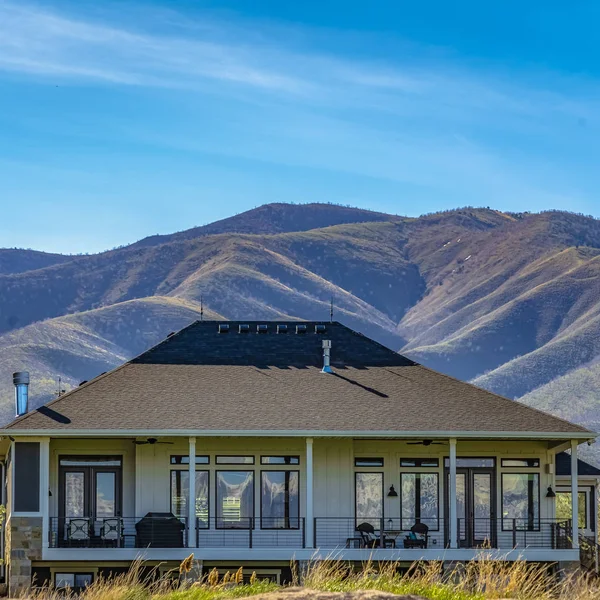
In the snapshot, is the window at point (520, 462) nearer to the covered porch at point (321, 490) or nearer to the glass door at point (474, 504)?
the covered porch at point (321, 490)

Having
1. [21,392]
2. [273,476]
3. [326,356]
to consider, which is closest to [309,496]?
[273,476]

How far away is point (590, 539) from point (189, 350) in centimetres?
1069

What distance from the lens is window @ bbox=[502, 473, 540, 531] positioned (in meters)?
33.8

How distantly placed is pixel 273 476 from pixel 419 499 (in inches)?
132

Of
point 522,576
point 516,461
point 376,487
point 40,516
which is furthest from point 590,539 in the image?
point 522,576

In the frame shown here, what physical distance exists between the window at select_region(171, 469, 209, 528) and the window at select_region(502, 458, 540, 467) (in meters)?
6.82

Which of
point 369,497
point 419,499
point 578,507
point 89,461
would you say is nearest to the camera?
point 89,461

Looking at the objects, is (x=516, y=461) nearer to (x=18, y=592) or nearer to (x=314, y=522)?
(x=314, y=522)

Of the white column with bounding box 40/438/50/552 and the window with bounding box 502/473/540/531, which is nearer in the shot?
the white column with bounding box 40/438/50/552

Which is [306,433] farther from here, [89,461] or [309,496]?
[89,461]

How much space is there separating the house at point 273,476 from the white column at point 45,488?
43 mm

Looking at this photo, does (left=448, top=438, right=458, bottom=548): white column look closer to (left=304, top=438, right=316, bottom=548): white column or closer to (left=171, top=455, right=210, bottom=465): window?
(left=304, top=438, right=316, bottom=548): white column

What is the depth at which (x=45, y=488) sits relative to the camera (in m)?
31.7

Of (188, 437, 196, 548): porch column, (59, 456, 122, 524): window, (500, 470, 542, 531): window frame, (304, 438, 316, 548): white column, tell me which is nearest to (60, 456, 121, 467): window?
(59, 456, 122, 524): window
